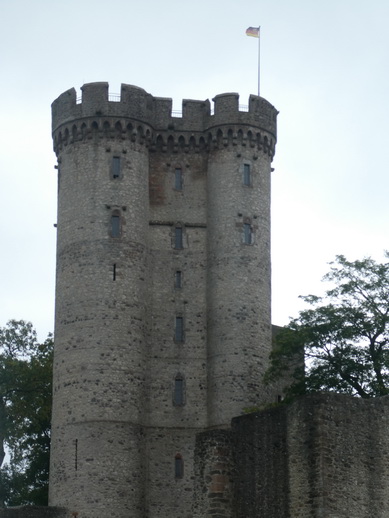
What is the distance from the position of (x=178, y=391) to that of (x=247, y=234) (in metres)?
8.35

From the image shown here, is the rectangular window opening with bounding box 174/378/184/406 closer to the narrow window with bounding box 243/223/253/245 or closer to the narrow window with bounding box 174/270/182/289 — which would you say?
the narrow window with bounding box 174/270/182/289

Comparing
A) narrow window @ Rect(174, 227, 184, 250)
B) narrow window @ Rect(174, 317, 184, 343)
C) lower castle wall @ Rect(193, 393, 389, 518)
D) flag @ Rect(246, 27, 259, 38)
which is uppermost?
flag @ Rect(246, 27, 259, 38)

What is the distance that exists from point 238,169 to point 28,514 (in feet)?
64.9

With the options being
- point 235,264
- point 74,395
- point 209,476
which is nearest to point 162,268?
point 235,264

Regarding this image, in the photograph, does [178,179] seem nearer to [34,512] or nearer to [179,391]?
[179,391]

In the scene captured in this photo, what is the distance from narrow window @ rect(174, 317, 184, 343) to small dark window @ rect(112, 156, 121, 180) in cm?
737

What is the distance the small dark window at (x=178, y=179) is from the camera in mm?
65000

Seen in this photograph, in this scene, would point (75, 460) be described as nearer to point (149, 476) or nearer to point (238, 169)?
point (149, 476)

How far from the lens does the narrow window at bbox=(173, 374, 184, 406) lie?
6144cm

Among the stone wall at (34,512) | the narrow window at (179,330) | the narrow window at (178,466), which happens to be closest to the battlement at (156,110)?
the narrow window at (179,330)

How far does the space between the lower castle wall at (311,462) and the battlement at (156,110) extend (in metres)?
25.7

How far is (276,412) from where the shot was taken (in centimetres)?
3988

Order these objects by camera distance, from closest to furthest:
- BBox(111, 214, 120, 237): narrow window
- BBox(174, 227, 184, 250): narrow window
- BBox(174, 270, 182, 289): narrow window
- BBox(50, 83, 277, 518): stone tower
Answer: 1. BBox(50, 83, 277, 518): stone tower
2. BBox(111, 214, 120, 237): narrow window
3. BBox(174, 270, 182, 289): narrow window
4. BBox(174, 227, 184, 250): narrow window

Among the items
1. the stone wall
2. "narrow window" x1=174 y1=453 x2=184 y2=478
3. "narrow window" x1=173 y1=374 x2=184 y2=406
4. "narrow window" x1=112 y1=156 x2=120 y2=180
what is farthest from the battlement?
the stone wall
